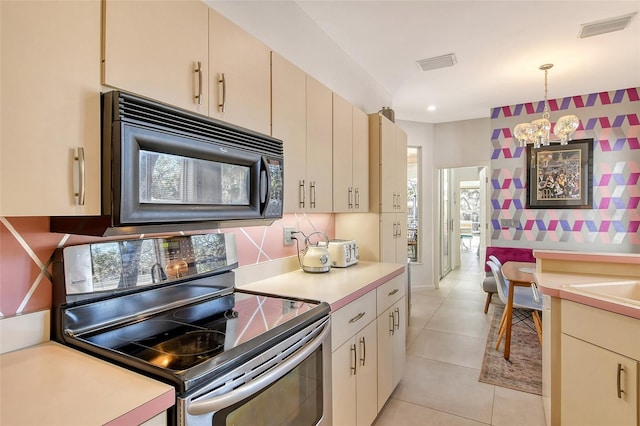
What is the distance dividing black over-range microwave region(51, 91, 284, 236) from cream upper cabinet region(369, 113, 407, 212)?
1.43 meters

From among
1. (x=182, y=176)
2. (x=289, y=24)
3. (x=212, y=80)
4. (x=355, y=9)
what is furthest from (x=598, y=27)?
(x=182, y=176)

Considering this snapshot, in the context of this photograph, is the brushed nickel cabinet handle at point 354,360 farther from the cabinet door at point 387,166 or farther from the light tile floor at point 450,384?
the cabinet door at point 387,166

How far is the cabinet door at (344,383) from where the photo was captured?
1604 millimetres

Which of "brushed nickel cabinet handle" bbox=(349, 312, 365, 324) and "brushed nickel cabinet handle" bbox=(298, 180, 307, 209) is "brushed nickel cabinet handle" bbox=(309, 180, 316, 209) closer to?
"brushed nickel cabinet handle" bbox=(298, 180, 307, 209)

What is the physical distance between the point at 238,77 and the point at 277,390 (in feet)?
4.16

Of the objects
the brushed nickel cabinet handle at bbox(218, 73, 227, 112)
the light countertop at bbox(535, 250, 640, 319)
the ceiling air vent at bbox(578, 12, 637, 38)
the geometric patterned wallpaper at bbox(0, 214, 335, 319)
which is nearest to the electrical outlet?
the brushed nickel cabinet handle at bbox(218, 73, 227, 112)

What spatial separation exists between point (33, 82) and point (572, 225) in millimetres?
5422

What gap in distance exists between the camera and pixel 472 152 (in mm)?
5406

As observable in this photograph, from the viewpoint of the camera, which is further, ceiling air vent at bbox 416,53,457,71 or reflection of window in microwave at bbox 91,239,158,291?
ceiling air vent at bbox 416,53,457,71

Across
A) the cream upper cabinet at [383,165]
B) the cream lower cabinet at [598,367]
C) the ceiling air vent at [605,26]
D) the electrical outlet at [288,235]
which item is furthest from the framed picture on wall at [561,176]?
the electrical outlet at [288,235]

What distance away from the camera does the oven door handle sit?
87cm

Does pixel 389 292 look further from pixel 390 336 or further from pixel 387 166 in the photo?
pixel 387 166

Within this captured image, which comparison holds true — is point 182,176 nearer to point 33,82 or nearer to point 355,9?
point 33,82

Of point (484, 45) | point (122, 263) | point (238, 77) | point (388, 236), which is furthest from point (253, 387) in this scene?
point (484, 45)
